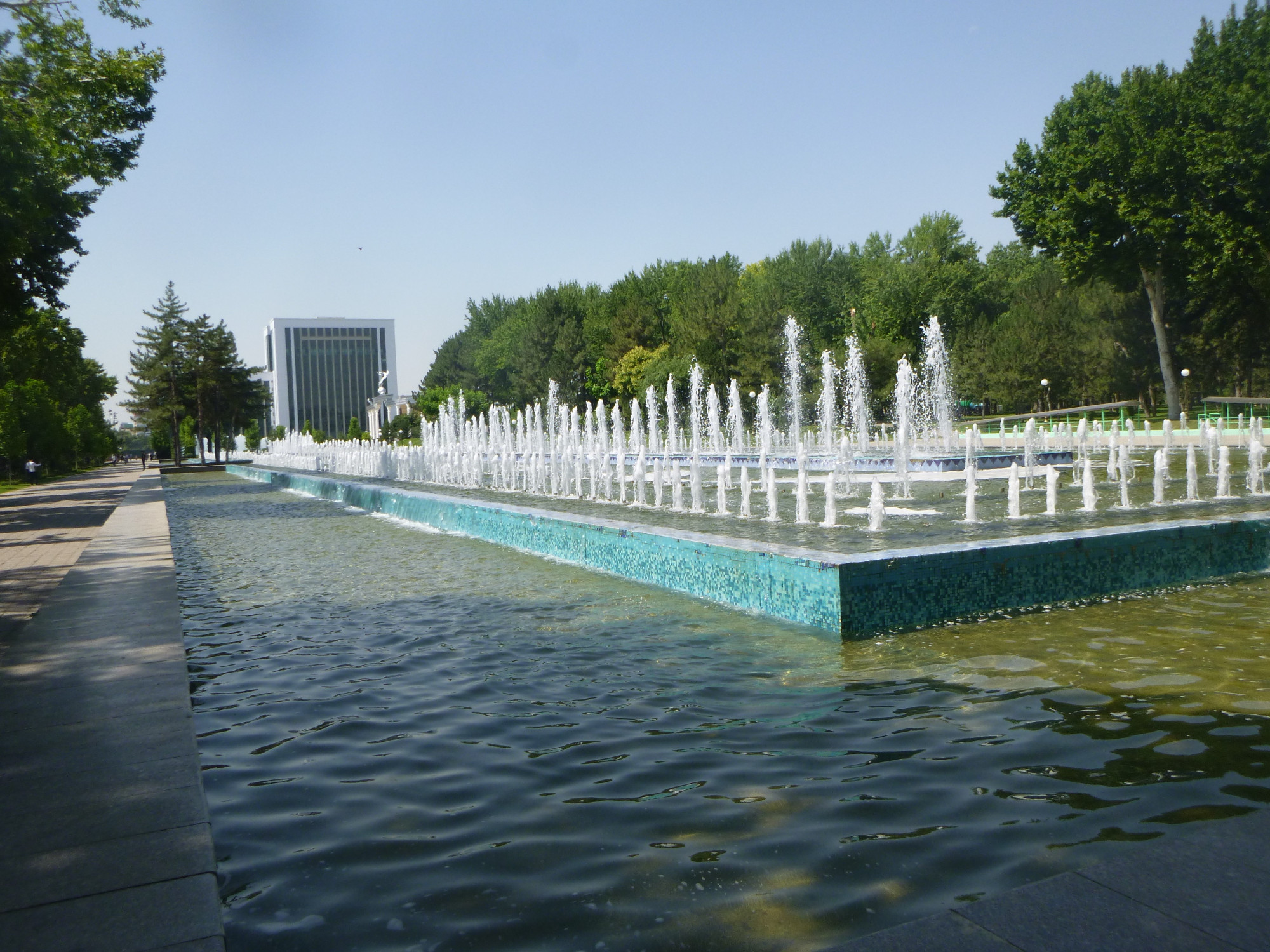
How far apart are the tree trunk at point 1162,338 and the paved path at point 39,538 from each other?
120 ft

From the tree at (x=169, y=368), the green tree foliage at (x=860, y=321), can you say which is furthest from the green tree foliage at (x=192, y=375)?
the green tree foliage at (x=860, y=321)

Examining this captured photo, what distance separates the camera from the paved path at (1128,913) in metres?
2.28

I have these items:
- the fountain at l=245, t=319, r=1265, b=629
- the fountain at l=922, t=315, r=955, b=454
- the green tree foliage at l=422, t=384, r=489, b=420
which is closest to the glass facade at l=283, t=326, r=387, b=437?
the green tree foliage at l=422, t=384, r=489, b=420

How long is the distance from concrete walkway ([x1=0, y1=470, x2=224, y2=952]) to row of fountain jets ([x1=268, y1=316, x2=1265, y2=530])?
7.20 metres

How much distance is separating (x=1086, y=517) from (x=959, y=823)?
313 inches

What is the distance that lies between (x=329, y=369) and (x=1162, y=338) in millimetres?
103561

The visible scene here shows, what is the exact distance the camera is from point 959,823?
3449 millimetres

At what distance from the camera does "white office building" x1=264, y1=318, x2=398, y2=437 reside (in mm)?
120125

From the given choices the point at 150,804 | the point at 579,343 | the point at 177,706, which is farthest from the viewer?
the point at 579,343

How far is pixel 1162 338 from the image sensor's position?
38625 mm

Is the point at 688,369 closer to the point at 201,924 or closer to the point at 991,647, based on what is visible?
the point at 991,647

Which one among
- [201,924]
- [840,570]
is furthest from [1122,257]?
[201,924]

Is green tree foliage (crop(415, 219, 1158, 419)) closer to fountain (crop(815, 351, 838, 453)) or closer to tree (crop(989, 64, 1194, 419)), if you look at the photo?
fountain (crop(815, 351, 838, 453))

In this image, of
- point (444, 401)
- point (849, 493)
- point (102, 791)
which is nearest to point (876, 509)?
point (849, 493)
